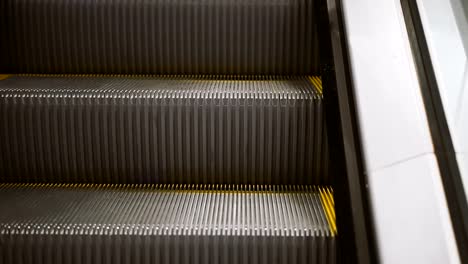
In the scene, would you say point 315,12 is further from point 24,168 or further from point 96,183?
point 24,168

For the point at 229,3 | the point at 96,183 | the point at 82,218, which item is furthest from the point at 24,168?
the point at 229,3

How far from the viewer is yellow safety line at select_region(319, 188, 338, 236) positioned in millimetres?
1670

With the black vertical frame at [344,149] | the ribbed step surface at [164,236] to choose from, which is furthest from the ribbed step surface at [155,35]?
the ribbed step surface at [164,236]

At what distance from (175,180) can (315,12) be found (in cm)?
79

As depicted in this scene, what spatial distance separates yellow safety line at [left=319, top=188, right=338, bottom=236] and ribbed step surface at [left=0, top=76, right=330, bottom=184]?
8cm

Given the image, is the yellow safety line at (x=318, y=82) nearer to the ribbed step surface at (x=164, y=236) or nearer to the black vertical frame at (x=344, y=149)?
the black vertical frame at (x=344, y=149)

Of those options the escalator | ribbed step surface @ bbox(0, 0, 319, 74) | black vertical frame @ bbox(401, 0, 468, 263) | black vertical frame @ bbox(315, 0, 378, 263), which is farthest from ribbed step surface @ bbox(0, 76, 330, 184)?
black vertical frame @ bbox(401, 0, 468, 263)

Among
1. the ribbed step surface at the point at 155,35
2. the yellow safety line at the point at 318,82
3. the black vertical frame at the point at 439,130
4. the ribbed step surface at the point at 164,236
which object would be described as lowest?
the ribbed step surface at the point at 164,236

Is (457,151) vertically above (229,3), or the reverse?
(229,3)

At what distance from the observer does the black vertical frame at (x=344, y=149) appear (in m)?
1.41

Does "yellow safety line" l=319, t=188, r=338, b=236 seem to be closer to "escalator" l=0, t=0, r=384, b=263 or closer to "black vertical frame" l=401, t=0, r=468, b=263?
"escalator" l=0, t=0, r=384, b=263

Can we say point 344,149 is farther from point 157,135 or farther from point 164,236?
point 157,135

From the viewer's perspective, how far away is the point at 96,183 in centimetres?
199

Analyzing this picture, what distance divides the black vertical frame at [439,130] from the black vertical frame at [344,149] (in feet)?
0.59
